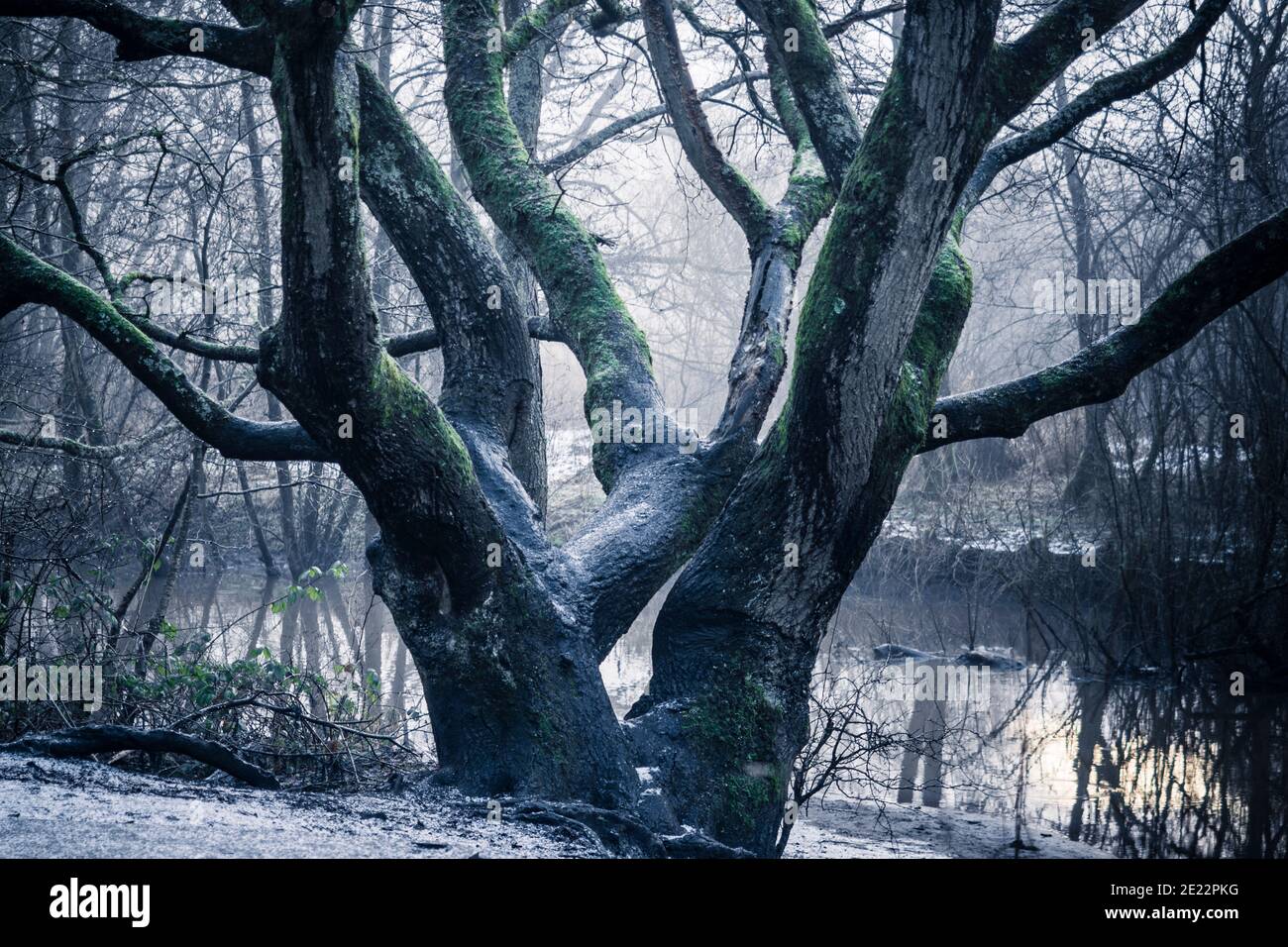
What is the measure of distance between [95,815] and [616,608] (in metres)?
2.30

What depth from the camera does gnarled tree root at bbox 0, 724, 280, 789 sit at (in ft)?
15.3

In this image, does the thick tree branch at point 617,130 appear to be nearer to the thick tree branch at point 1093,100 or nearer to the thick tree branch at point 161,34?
the thick tree branch at point 1093,100

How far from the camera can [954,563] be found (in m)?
14.1

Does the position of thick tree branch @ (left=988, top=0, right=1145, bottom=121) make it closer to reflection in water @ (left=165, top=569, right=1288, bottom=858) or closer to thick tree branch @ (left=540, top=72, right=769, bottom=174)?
reflection in water @ (left=165, top=569, right=1288, bottom=858)

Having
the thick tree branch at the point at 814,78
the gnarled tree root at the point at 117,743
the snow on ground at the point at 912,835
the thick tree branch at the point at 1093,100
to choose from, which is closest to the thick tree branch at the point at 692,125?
the thick tree branch at the point at 814,78

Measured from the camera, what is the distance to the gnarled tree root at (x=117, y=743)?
4.67 m

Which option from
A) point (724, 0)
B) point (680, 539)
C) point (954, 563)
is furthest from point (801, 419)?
point (954, 563)

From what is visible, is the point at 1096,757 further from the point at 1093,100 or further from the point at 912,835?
the point at 1093,100

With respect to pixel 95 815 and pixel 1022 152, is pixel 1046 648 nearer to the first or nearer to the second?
pixel 1022 152

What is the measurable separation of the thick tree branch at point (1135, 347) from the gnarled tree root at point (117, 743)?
132 inches

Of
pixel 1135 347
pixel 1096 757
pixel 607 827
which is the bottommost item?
pixel 1096 757

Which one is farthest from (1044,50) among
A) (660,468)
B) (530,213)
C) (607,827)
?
(607,827)

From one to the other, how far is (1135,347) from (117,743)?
4.63 metres

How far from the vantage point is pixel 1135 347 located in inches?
207
